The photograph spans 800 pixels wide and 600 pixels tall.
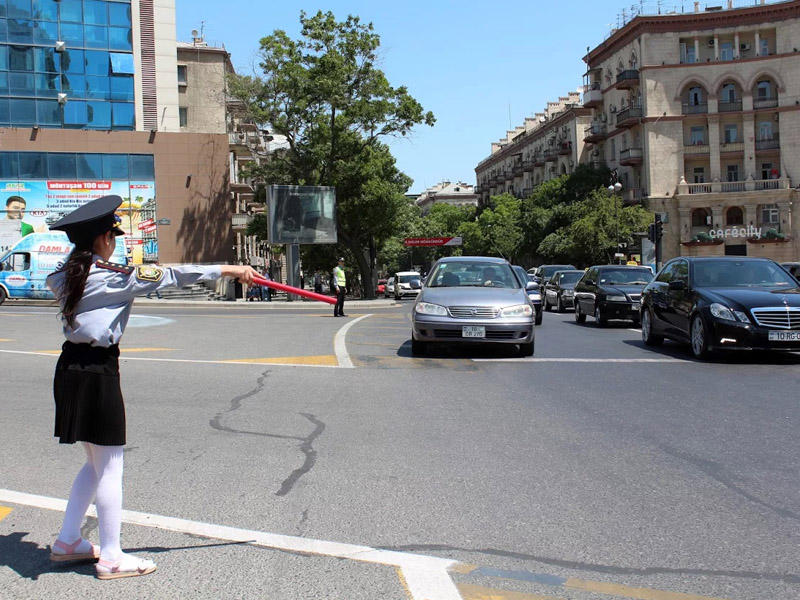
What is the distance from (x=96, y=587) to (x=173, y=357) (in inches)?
390

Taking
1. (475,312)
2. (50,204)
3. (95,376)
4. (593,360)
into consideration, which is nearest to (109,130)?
(50,204)

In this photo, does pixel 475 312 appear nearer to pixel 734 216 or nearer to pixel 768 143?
pixel 734 216

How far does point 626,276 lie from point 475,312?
10.2m

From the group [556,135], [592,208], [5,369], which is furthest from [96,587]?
[556,135]

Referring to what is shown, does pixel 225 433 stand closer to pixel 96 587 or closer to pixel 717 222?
pixel 96 587

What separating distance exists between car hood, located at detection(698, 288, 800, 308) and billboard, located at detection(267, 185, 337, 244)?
101ft

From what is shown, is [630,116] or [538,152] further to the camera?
[538,152]

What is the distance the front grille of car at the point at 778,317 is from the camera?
1171cm

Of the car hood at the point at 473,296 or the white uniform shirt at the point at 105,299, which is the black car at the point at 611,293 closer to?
the car hood at the point at 473,296

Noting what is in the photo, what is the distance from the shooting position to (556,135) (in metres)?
86.8

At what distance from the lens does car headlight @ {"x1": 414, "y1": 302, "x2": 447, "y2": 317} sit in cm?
1253

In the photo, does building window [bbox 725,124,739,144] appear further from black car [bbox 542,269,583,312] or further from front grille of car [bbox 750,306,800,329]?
front grille of car [bbox 750,306,800,329]

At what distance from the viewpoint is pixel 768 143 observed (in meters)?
62.5

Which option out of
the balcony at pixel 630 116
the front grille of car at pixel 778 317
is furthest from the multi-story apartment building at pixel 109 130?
the front grille of car at pixel 778 317
